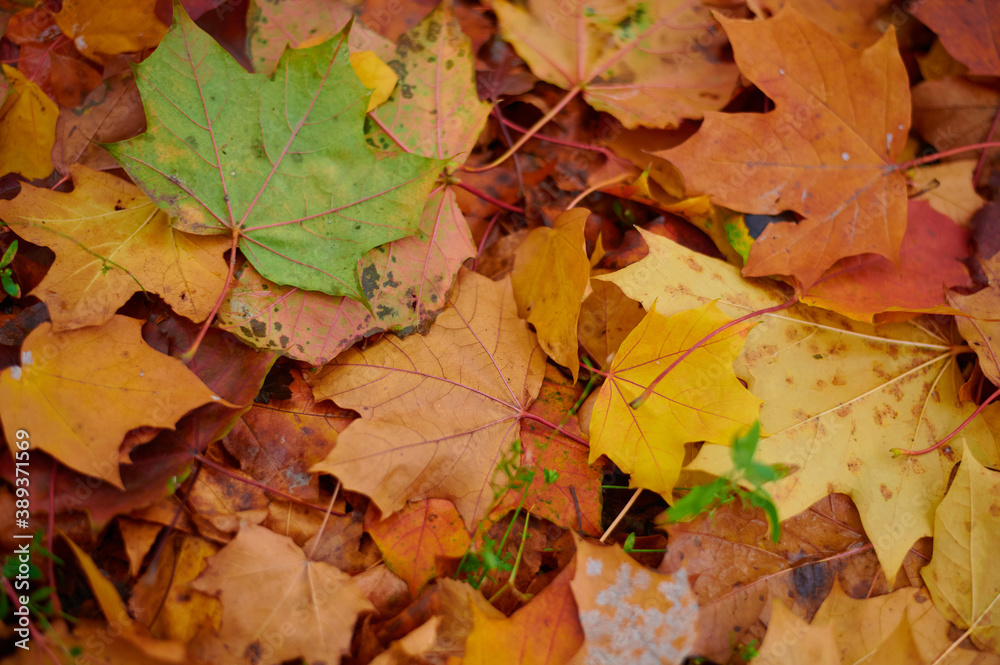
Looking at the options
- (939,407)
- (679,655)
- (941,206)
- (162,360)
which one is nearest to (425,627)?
(679,655)

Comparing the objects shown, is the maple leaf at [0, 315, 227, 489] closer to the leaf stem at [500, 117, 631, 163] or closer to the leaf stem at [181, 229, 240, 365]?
the leaf stem at [181, 229, 240, 365]

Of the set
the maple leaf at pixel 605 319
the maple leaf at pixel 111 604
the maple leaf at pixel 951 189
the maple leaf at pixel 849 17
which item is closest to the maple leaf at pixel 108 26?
the maple leaf at pixel 111 604

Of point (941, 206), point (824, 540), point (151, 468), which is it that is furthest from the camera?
point (941, 206)

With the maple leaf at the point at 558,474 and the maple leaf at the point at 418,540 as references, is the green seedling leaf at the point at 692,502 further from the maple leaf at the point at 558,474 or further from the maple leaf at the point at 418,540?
the maple leaf at the point at 418,540

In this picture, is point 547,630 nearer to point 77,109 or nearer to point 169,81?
point 169,81

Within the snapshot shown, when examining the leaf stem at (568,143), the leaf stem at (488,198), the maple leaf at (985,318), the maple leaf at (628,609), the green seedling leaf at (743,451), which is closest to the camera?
the green seedling leaf at (743,451)

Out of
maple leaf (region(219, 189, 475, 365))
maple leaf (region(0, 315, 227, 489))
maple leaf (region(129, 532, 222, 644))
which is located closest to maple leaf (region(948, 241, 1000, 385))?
maple leaf (region(219, 189, 475, 365))
